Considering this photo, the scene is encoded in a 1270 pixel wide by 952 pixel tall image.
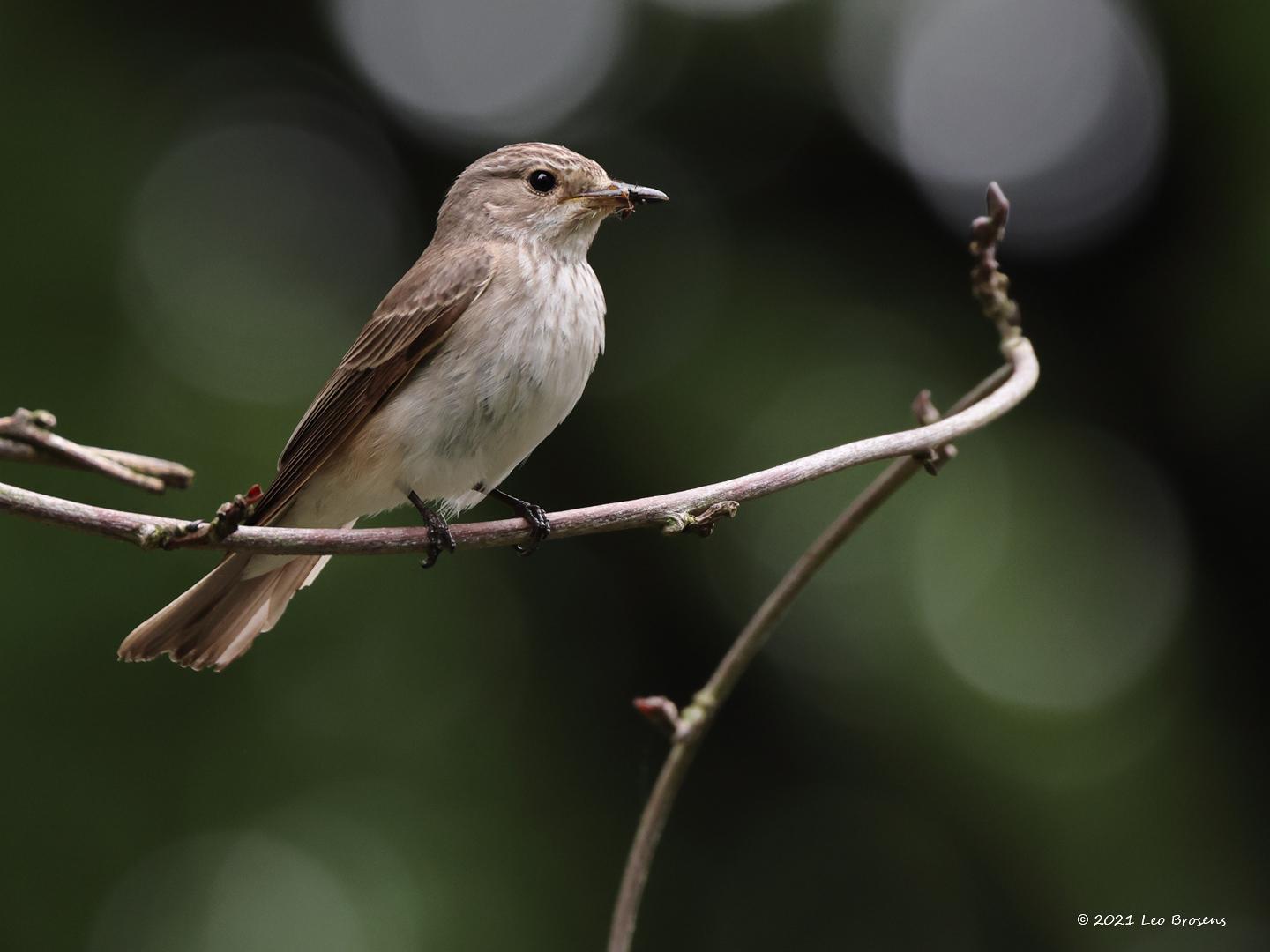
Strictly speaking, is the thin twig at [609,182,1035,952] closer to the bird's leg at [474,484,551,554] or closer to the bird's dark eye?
the bird's leg at [474,484,551,554]

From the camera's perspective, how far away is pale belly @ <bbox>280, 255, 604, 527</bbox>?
9.56 ft

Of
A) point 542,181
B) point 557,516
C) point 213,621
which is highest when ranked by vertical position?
point 542,181

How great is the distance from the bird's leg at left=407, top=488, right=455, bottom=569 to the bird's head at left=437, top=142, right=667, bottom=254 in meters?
0.72

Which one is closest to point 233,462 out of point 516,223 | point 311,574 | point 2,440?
point 311,574

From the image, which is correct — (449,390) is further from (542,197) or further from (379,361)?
(542,197)

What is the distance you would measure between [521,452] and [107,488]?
1942 mm

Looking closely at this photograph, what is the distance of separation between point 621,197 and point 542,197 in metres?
0.26

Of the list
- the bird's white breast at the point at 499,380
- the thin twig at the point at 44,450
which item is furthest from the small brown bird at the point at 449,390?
the thin twig at the point at 44,450

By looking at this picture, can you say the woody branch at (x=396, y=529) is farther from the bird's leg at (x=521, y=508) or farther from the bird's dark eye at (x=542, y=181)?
the bird's dark eye at (x=542, y=181)

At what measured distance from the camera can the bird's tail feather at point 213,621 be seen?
9.13ft

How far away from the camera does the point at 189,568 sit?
4230mm

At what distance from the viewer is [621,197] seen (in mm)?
3080

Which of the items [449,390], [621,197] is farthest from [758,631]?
[621,197]

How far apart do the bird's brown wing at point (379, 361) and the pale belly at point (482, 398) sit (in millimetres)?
33
